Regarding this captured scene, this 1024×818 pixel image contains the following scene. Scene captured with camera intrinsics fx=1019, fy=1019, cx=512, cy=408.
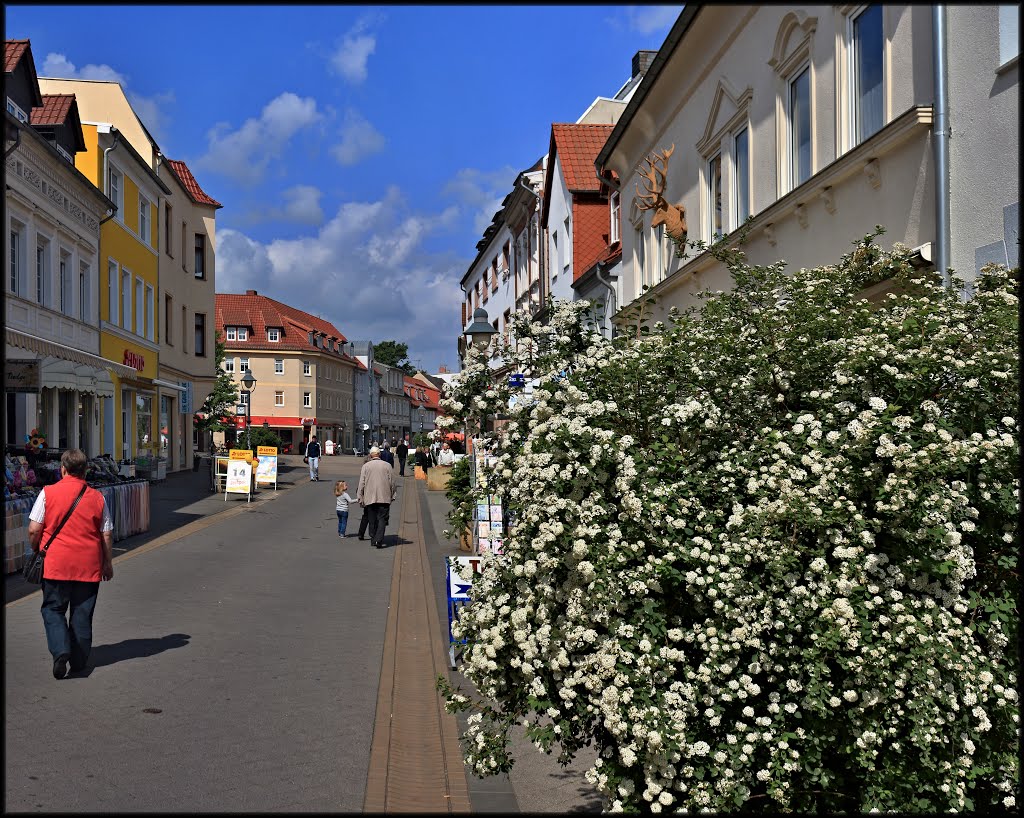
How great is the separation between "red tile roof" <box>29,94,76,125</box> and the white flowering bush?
78.1 ft

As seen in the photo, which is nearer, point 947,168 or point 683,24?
point 947,168

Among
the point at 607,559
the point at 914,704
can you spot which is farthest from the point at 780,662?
the point at 607,559

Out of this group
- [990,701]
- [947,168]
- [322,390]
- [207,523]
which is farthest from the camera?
[322,390]

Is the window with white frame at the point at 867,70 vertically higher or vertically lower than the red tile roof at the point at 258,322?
lower

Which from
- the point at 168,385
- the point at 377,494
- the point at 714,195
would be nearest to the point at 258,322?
the point at 168,385

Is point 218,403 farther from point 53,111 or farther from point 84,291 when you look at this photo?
point 53,111

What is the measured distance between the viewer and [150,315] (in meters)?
36.2

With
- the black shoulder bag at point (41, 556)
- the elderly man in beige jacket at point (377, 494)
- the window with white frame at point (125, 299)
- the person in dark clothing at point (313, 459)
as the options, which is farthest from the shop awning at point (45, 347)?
the person in dark clothing at point (313, 459)

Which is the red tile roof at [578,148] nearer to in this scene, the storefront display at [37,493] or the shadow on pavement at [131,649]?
the storefront display at [37,493]

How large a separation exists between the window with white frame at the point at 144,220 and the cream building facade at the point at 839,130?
74.1 feet

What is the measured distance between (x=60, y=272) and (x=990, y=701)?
25897 millimetres

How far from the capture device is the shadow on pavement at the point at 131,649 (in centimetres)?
869

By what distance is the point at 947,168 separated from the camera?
845cm

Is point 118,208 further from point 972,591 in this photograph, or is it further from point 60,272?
point 972,591
